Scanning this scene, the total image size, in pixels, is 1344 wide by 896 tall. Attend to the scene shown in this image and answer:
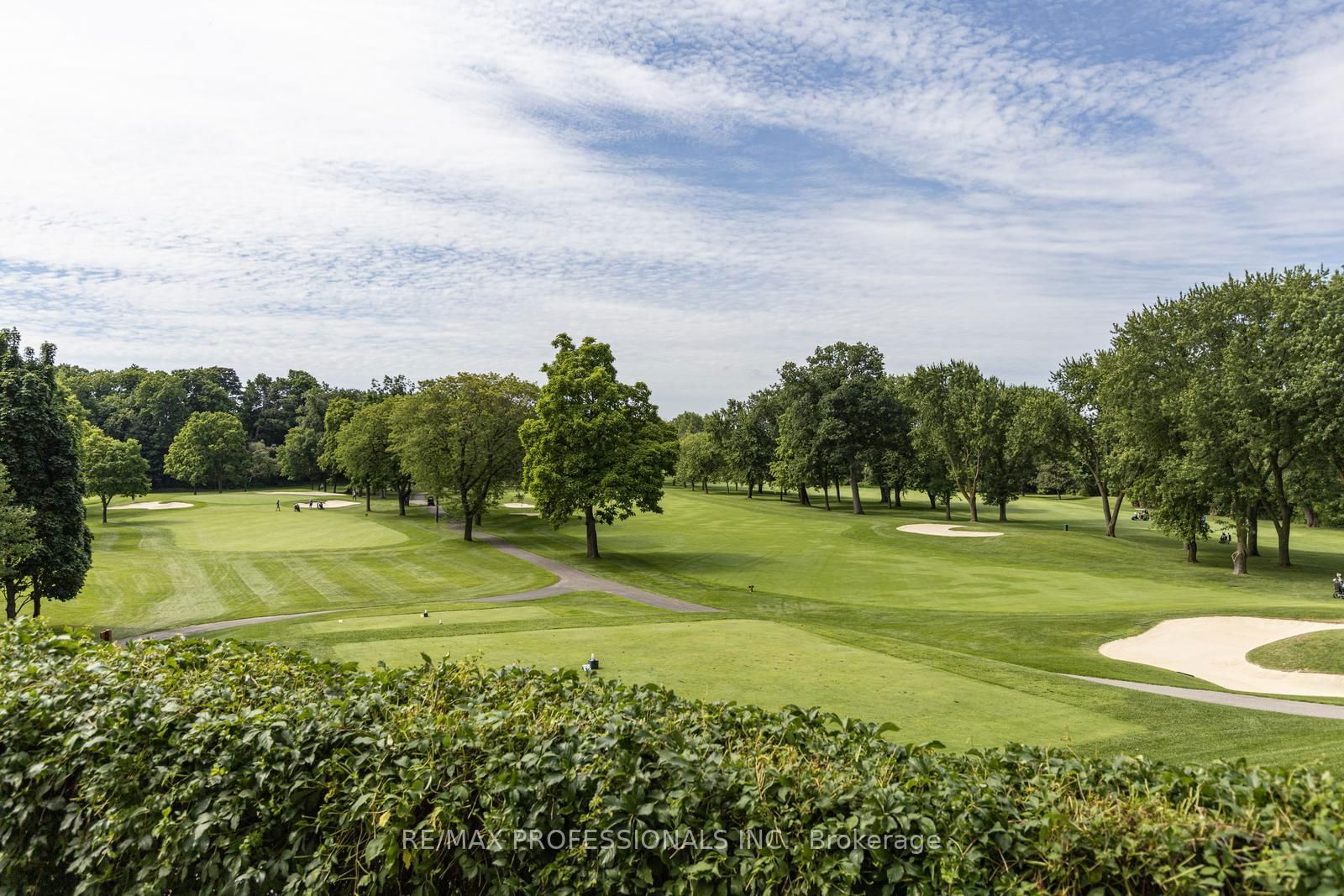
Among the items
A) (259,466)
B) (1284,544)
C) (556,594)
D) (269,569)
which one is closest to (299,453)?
(259,466)

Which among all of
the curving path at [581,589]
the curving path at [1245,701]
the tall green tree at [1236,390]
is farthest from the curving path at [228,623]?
the tall green tree at [1236,390]

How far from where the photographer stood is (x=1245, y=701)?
56.5ft

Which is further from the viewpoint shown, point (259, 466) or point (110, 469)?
point (259, 466)

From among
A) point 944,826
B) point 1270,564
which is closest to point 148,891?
point 944,826

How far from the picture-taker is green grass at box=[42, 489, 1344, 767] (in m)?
14.6

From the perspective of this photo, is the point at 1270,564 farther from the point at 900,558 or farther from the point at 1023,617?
the point at 1023,617

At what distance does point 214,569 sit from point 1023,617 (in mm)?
42032

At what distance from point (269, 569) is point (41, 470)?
15402mm

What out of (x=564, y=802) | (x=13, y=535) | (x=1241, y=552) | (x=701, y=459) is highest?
(x=701, y=459)

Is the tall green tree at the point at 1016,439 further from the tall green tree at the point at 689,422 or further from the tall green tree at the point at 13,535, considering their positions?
the tall green tree at the point at 689,422

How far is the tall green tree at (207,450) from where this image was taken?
103 m

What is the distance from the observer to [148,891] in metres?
5.03

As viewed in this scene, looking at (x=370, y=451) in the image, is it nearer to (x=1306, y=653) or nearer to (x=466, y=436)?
(x=466, y=436)

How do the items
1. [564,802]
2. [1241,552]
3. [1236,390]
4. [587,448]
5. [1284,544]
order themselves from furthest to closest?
[587,448] → [1284,544] → [1241,552] → [1236,390] → [564,802]
